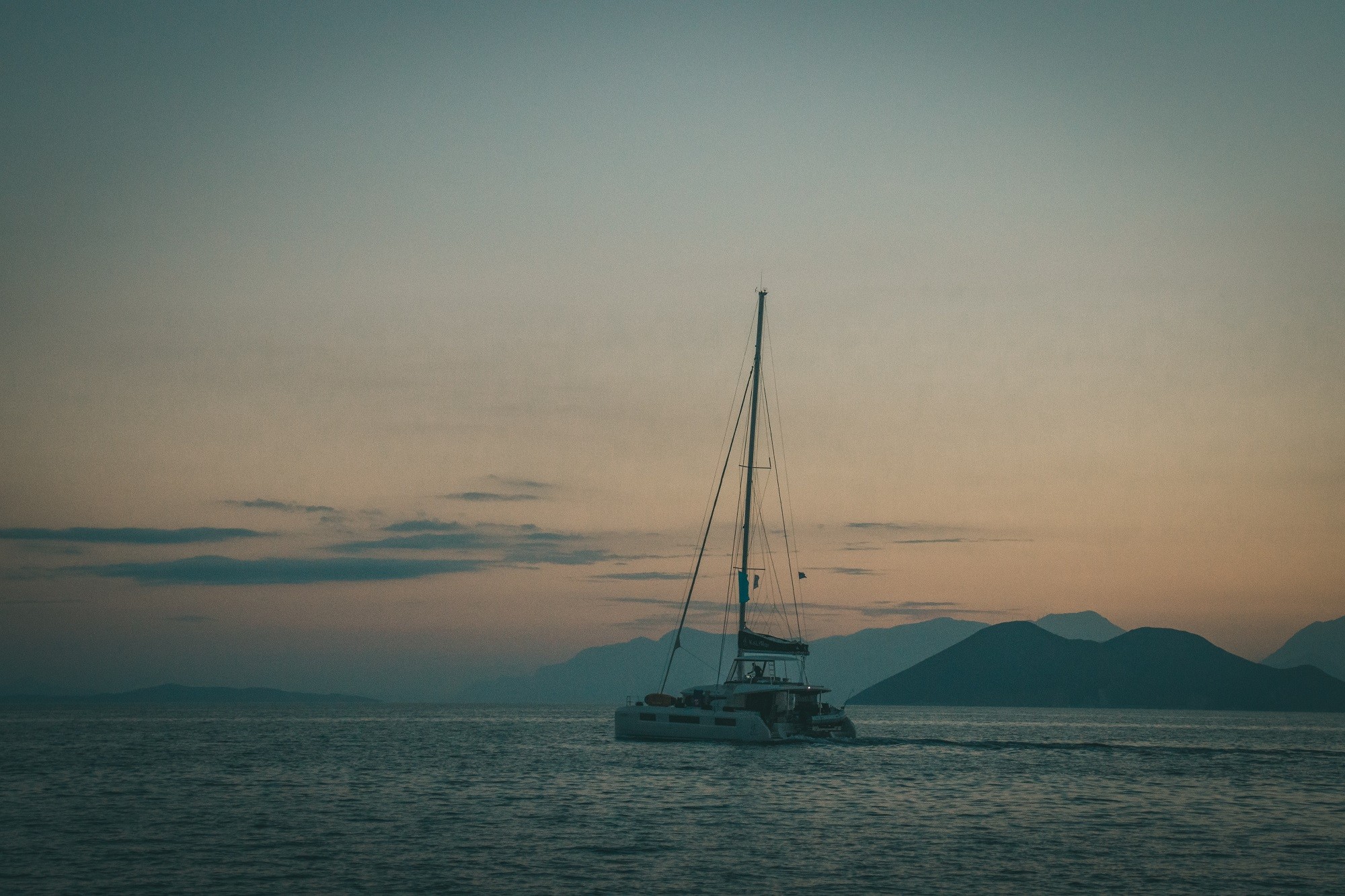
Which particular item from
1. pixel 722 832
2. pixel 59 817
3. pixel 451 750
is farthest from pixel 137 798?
pixel 451 750

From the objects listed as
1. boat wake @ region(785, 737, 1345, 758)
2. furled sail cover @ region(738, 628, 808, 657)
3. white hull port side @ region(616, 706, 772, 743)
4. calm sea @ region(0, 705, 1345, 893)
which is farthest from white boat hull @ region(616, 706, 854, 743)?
boat wake @ region(785, 737, 1345, 758)

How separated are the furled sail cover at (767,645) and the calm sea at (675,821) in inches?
253

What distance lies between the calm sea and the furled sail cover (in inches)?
253

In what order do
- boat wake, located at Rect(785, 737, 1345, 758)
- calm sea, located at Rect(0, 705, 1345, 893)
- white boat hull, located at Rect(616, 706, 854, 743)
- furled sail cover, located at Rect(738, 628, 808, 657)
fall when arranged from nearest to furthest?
calm sea, located at Rect(0, 705, 1345, 893)
white boat hull, located at Rect(616, 706, 854, 743)
furled sail cover, located at Rect(738, 628, 808, 657)
boat wake, located at Rect(785, 737, 1345, 758)

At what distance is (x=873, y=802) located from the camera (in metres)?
47.5

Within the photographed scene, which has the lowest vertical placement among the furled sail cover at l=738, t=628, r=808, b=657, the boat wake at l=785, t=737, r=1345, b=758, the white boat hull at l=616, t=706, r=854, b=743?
the boat wake at l=785, t=737, r=1345, b=758

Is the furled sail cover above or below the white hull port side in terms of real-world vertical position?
above

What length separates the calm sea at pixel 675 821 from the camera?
1201 inches

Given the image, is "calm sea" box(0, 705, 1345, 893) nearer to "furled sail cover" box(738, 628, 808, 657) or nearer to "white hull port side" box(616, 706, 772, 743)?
"white hull port side" box(616, 706, 772, 743)

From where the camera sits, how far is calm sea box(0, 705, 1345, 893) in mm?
30500

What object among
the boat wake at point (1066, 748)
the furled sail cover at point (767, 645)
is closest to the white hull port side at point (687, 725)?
the furled sail cover at point (767, 645)

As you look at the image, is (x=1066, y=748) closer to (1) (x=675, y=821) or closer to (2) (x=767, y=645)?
(2) (x=767, y=645)

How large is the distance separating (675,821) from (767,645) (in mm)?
32486

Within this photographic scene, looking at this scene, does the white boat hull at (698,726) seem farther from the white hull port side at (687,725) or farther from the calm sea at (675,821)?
the calm sea at (675,821)
